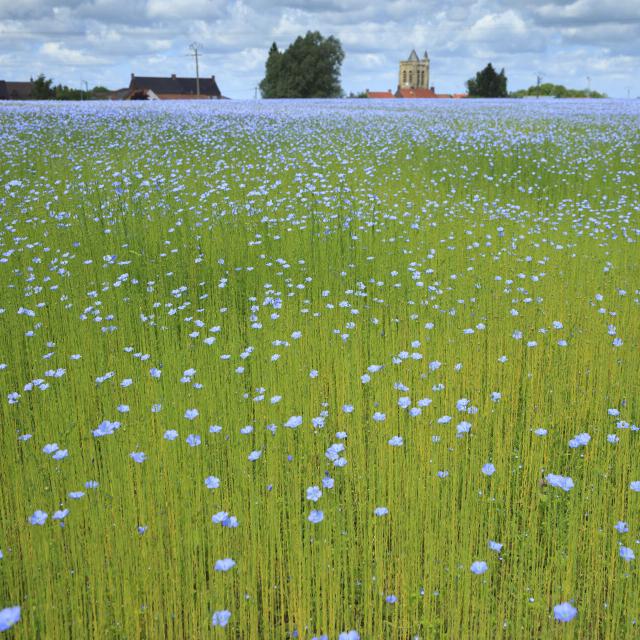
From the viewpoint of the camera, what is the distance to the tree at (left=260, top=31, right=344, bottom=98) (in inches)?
3157

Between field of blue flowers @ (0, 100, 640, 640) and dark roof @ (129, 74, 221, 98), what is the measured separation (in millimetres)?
107452

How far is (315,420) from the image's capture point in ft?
12.2

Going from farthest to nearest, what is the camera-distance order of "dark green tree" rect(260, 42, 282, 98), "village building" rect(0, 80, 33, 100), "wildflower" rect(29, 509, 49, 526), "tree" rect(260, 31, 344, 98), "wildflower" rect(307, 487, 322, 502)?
"village building" rect(0, 80, 33, 100) < "dark green tree" rect(260, 42, 282, 98) < "tree" rect(260, 31, 344, 98) < "wildflower" rect(307, 487, 322, 502) < "wildflower" rect(29, 509, 49, 526)

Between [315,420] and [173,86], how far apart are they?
118 meters

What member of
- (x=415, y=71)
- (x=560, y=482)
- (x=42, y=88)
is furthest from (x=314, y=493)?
(x=415, y=71)

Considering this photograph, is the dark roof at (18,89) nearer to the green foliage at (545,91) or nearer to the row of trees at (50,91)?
the row of trees at (50,91)

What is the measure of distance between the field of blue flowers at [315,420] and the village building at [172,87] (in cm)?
10612

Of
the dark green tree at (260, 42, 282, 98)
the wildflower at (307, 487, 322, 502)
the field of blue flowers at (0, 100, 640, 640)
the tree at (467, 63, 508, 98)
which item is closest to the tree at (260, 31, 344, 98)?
the dark green tree at (260, 42, 282, 98)

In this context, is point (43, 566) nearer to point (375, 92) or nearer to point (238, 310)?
point (238, 310)

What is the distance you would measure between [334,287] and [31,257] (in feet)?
13.4

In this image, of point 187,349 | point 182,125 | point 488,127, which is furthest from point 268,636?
point 488,127

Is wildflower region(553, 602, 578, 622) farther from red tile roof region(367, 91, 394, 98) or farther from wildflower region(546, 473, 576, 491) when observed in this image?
red tile roof region(367, 91, 394, 98)

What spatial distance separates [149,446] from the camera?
12.6ft

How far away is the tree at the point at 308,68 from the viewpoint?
80188mm
